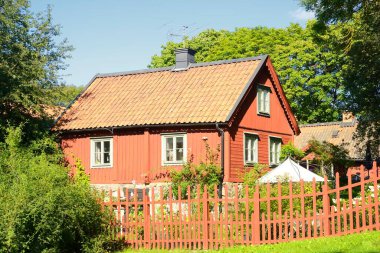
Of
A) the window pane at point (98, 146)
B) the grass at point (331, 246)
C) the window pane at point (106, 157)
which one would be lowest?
the grass at point (331, 246)

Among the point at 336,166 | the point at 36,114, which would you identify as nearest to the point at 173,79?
the point at 36,114

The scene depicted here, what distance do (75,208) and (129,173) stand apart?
1316 cm

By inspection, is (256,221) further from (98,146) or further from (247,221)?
(98,146)

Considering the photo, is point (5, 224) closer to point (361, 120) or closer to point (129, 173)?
point (129, 173)

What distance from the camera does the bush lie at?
38.4 feet

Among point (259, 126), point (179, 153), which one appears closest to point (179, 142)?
point (179, 153)

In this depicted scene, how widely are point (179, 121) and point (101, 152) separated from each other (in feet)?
16.3

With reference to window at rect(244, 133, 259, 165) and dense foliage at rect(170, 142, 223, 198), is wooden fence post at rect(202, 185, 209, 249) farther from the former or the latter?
window at rect(244, 133, 259, 165)

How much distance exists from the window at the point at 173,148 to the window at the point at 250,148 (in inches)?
118

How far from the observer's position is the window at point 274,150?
28031mm

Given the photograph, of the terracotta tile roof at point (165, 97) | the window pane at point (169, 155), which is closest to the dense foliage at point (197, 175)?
the window pane at point (169, 155)

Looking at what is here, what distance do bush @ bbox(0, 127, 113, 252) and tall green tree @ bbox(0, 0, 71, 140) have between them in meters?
10.8

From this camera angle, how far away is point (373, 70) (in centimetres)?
2777

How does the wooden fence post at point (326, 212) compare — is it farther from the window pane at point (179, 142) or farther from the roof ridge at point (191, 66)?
the roof ridge at point (191, 66)
